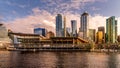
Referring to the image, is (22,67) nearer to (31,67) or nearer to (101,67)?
(31,67)

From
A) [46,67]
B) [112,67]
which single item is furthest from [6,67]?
[112,67]

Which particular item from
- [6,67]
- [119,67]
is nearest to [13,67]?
[6,67]

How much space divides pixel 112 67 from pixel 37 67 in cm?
2541

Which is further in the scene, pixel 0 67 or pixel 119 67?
pixel 119 67

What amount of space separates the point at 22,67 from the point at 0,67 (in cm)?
675

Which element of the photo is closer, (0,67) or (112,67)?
(0,67)

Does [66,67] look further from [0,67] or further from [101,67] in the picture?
[0,67]

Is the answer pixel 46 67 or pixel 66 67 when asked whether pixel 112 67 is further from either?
pixel 46 67

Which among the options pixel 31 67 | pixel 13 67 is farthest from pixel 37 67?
pixel 13 67

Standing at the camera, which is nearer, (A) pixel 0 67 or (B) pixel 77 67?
(A) pixel 0 67

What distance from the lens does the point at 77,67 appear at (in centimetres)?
8381

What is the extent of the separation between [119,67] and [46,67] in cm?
A: 2461

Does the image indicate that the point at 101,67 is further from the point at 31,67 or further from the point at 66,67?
the point at 31,67

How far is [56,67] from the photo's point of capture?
271 ft
